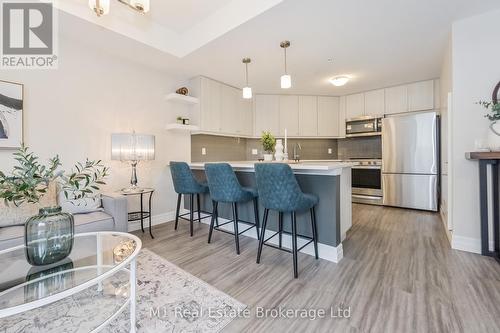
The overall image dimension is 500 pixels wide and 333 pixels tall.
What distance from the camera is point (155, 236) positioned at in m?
2.95

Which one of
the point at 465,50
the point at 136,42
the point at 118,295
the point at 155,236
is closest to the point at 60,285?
the point at 118,295

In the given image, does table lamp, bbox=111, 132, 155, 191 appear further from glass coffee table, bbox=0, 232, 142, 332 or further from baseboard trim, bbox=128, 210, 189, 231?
glass coffee table, bbox=0, 232, 142, 332

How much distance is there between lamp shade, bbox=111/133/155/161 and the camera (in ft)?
9.13

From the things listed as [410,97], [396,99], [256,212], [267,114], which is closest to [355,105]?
[396,99]

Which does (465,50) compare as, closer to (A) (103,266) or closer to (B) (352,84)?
(B) (352,84)

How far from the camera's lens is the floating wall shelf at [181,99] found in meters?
3.51

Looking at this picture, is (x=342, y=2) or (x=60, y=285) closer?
(x=60, y=285)

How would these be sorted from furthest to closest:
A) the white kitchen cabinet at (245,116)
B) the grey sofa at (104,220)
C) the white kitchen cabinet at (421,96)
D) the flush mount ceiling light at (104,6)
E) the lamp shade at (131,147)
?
1. the white kitchen cabinet at (245,116)
2. the white kitchen cabinet at (421,96)
3. the lamp shade at (131,147)
4. the grey sofa at (104,220)
5. the flush mount ceiling light at (104,6)

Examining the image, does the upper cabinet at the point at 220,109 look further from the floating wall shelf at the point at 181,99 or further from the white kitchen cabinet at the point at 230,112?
the floating wall shelf at the point at 181,99

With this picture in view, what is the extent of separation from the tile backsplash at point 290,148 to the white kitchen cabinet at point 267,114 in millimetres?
405

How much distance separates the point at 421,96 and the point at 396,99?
40 cm

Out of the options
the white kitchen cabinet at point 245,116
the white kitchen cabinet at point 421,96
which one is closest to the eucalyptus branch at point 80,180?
the white kitchen cabinet at point 245,116

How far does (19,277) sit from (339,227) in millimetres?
2397

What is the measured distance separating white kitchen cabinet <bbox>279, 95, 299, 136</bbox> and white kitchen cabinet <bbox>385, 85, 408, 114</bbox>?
72.9 inches
